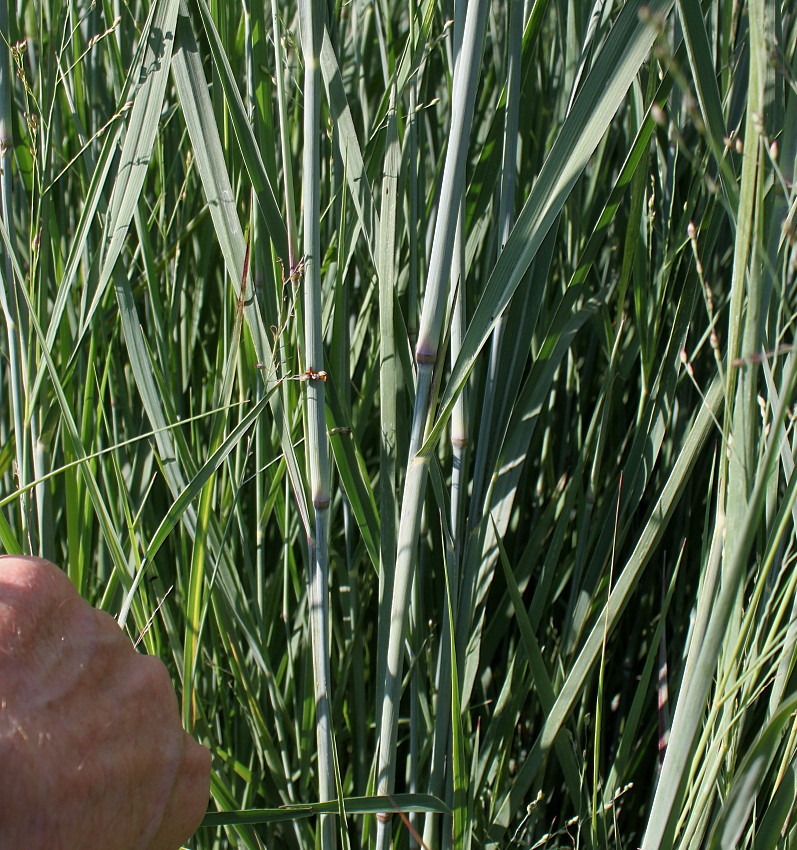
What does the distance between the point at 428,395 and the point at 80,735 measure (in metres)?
0.26

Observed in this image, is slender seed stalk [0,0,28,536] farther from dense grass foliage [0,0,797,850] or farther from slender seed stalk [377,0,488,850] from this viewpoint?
slender seed stalk [377,0,488,850]

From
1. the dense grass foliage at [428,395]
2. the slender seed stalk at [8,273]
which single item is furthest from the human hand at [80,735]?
the slender seed stalk at [8,273]

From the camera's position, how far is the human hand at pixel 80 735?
336 mm

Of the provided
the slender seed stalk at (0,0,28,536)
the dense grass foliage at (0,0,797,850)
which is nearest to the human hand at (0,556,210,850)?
the dense grass foliage at (0,0,797,850)

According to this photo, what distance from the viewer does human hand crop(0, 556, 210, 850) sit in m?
0.34

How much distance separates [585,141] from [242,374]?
0.34 m

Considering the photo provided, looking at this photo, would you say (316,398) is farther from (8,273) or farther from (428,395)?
(8,273)

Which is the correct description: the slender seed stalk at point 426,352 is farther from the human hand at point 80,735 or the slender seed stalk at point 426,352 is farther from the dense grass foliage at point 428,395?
the human hand at point 80,735

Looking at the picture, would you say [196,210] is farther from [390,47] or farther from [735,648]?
[735,648]

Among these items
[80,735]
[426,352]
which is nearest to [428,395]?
[426,352]

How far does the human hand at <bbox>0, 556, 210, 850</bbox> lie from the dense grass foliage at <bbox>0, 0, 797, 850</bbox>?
9cm

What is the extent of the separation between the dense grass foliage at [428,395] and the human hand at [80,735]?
90mm

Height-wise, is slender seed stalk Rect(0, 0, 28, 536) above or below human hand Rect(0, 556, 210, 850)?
above

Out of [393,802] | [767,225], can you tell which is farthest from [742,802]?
[767,225]
